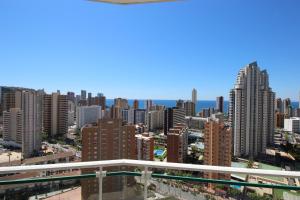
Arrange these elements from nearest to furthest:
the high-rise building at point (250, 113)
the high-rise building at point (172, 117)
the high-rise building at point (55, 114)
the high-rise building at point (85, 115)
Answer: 1. the high-rise building at point (250, 113)
2. the high-rise building at point (55, 114)
3. the high-rise building at point (172, 117)
4. the high-rise building at point (85, 115)

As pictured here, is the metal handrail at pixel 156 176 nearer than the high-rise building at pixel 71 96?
Yes

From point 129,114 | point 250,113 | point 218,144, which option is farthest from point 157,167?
point 129,114

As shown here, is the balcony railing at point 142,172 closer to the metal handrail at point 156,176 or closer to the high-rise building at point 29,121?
the metal handrail at point 156,176

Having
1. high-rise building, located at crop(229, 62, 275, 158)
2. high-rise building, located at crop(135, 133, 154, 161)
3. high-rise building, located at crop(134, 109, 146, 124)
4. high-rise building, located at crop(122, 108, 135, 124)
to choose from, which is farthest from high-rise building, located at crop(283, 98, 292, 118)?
high-rise building, located at crop(135, 133, 154, 161)

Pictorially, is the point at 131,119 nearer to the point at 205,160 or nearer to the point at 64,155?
the point at 64,155

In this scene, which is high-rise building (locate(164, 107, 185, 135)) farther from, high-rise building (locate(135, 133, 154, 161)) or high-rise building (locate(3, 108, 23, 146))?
high-rise building (locate(3, 108, 23, 146))

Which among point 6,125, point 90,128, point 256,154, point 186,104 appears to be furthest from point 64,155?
point 186,104

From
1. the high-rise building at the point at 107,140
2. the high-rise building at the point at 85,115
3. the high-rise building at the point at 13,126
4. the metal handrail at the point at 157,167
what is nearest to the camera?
the metal handrail at the point at 157,167

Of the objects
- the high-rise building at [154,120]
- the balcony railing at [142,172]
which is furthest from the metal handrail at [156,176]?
the high-rise building at [154,120]
